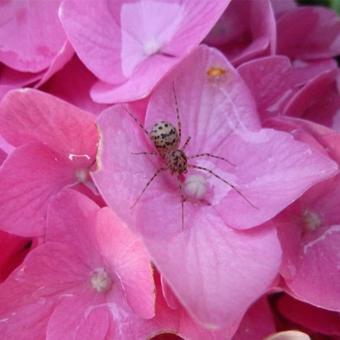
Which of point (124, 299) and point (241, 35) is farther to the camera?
point (241, 35)

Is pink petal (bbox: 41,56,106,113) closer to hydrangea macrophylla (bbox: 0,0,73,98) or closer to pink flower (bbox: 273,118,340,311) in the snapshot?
hydrangea macrophylla (bbox: 0,0,73,98)

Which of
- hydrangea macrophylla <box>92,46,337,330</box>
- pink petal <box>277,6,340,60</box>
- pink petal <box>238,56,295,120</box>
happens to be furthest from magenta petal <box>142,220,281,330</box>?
pink petal <box>277,6,340,60</box>

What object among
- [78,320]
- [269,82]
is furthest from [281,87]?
[78,320]

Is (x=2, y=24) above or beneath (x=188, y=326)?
above

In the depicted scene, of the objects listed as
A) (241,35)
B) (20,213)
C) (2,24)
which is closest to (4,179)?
(20,213)

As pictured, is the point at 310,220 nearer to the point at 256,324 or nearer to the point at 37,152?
the point at 256,324

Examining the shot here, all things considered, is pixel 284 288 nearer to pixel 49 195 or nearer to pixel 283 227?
pixel 283 227
